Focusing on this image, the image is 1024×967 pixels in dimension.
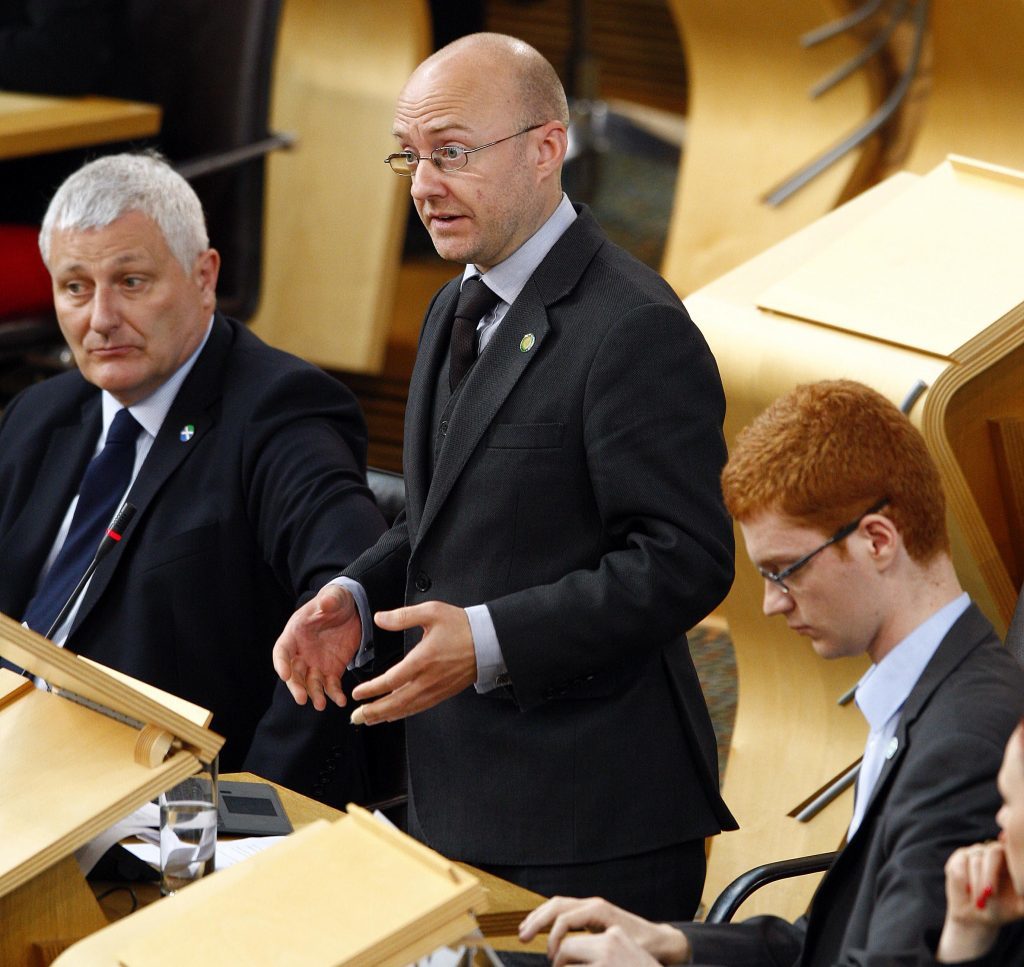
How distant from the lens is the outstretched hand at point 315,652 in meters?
2.08

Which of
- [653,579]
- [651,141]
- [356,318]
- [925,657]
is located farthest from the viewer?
[651,141]

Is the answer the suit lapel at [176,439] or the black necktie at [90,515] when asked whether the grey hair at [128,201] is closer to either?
the suit lapel at [176,439]

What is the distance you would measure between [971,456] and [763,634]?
55 cm

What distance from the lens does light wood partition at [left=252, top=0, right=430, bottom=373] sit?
17.6ft

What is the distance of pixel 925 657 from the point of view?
1.65 meters

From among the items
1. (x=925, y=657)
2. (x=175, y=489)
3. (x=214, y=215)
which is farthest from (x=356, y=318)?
(x=925, y=657)

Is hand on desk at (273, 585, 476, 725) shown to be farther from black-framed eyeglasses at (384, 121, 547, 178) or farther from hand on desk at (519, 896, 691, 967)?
black-framed eyeglasses at (384, 121, 547, 178)

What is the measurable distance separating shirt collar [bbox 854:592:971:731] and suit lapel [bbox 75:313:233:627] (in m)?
1.40

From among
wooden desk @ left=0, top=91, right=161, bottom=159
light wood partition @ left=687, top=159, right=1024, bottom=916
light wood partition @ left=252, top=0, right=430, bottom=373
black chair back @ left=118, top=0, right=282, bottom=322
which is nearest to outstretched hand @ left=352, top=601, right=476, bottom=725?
light wood partition @ left=687, top=159, right=1024, bottom=916

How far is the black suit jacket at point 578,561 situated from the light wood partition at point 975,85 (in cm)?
274

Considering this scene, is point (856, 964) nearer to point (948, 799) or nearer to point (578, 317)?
point (948, 799)

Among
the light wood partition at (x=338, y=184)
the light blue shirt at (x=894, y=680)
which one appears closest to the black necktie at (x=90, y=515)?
the light blue shirt at (x=894, y=680)

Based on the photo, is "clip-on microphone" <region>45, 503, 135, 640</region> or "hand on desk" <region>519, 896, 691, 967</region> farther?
"clip-on microphone" <region>45, 503, 135, 640</region>

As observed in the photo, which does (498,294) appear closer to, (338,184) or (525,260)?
(525,260)
